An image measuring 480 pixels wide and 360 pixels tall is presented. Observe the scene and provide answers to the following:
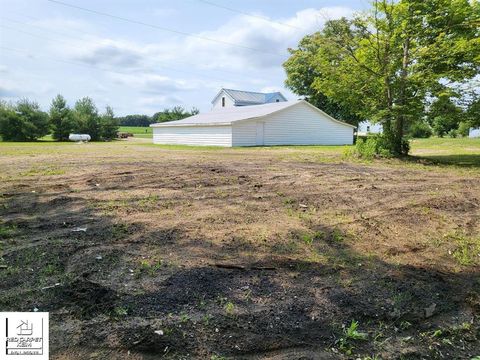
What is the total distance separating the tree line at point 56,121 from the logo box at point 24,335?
1531 inches

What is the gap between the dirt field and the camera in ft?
8.65

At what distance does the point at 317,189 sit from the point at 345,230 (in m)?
2.80

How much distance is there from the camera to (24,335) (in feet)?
8.29

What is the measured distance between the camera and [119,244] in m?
4.19

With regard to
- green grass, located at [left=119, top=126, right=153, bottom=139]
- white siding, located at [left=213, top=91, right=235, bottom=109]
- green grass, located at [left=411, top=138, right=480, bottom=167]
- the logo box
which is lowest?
the logo box

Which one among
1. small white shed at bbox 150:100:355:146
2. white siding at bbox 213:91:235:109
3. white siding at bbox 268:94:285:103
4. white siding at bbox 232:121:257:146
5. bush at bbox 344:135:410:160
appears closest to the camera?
bush at bbox 344:135:410:160

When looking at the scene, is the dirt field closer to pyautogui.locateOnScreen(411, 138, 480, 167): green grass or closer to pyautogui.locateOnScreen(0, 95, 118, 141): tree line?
pyautogui.locateOnScreen(411, 138, 480, 167): green grass

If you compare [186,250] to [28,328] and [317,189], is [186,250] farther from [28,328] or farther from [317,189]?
[317,189]

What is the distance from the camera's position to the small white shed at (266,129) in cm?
2592

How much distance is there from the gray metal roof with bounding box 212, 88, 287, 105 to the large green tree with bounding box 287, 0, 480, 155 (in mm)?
33411

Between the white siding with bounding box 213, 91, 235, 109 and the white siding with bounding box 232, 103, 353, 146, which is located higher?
the white siding with bounding box 213, 91, 235, 109

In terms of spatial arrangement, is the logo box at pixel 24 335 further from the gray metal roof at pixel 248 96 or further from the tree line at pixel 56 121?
the gray metal roof at pixel 248 96

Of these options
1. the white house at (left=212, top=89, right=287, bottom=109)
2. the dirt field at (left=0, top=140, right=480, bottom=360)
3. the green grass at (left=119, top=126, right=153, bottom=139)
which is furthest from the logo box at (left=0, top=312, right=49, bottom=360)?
the green grass at (left=119, top=126, right=153, bottom=139)

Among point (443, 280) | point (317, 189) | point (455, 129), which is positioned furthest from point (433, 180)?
point (455, 129)
